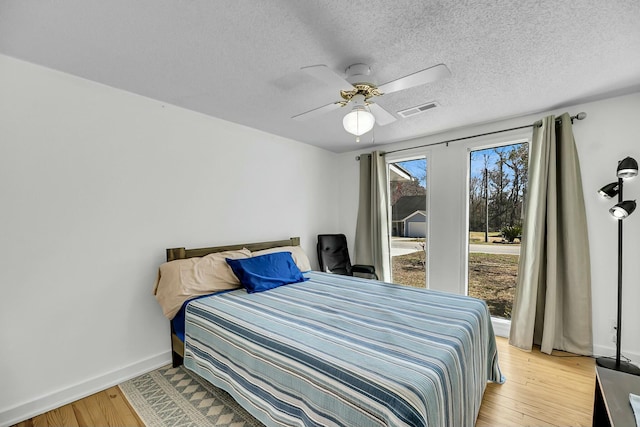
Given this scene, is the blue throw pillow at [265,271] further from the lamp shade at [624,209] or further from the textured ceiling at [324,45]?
the lamp shade at [624,209]

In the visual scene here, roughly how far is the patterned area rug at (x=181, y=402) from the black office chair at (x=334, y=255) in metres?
2.15

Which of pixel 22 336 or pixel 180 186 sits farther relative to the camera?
pixel 180 186

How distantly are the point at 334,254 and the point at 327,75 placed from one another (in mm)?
2925

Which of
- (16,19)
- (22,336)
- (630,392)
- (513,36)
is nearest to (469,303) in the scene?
(630,392)

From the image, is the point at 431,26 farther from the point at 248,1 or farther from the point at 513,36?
the point at 248,1

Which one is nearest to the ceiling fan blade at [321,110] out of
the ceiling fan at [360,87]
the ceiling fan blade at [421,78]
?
the ceiling fan at [360,87]

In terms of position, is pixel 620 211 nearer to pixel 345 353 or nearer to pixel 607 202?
pixel 607 202

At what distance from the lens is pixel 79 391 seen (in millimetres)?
2020

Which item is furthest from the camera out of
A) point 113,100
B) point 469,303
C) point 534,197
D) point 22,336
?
point 534,197

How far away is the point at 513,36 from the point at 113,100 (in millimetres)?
2967

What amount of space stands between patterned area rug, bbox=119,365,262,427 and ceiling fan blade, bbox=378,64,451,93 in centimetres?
235

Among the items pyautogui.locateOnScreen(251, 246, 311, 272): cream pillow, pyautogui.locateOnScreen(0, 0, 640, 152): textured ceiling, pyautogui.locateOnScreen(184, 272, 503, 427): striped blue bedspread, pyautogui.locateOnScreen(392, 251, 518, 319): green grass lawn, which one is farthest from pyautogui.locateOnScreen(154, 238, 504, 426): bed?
pyautogui.locateOnScreen(0, 0, 640, 152): textured ceiling

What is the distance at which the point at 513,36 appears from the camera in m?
1.60

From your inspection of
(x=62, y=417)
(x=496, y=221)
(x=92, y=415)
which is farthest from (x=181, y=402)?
(x=496, y=221)
